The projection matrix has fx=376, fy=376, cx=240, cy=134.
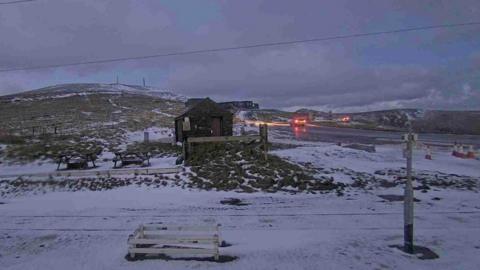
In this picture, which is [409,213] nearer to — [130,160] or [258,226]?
[258,226]

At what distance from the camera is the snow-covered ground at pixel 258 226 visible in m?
11.2

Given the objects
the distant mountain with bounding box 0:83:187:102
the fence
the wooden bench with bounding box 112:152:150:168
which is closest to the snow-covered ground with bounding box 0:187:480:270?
the fence

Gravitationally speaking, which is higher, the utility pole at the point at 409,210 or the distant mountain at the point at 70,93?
the distant mountain at the point at 70,93

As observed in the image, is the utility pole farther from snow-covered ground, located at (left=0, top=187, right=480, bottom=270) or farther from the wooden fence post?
the wooden fence post

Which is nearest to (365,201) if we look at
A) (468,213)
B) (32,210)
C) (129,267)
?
(468,213)

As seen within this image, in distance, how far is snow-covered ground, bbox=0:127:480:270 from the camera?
36.9ft

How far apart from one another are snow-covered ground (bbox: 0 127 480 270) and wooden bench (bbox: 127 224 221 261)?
38cm

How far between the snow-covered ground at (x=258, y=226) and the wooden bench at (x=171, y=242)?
1.26 feet

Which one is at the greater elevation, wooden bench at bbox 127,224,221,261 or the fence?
the fence

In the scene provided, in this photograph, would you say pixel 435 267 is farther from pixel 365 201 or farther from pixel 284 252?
pixel 365 201

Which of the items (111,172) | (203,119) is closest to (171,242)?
(111,172)

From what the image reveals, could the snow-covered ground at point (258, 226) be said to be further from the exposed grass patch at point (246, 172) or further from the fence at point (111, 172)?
the fence at point (111, 172)

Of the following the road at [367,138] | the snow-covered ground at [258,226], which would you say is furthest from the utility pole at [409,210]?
the road at [367,138]

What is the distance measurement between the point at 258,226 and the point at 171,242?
3.60 metres
